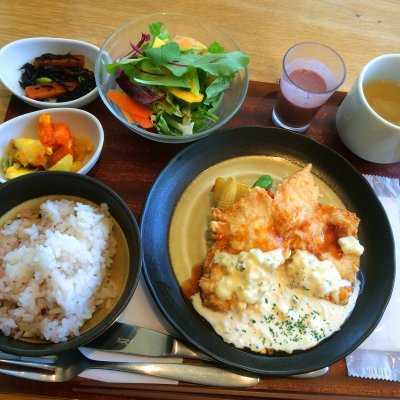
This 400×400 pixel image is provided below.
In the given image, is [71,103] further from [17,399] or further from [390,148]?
[390,148]

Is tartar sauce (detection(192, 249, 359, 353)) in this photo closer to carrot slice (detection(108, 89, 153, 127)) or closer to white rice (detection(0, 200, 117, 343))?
white rice (detection(0, 200, 117, 343))

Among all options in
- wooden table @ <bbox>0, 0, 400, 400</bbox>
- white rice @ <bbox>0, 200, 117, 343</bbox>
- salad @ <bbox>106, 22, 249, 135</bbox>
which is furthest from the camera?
wooden table @ <bbox>0, 0, 400, 400</bbox>

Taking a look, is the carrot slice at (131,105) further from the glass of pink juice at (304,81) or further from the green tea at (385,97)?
the green tea at (385,97)

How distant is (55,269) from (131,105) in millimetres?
820

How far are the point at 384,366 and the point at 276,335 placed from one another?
0.48 m

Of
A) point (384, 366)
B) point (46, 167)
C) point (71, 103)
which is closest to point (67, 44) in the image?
point (71, 103)

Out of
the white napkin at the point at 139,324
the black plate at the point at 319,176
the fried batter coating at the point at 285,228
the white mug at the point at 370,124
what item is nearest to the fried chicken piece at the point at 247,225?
the fried batter coating at the point at 285,228

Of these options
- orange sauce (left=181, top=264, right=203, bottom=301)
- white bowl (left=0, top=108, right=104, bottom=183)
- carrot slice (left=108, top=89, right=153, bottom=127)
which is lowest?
orange sauce (left=181, top=264, right=203, bottom=301)

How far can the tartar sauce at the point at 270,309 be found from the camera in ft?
4.98

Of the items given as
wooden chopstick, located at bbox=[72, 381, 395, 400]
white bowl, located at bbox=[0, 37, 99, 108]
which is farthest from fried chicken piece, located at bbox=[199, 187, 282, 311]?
white bowl, located at bbox=[0, 37, 99, 108]

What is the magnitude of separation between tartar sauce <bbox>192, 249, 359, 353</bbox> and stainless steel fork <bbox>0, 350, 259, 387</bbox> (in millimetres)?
121

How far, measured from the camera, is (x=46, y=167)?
1.77m

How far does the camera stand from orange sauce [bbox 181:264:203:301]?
1.61m

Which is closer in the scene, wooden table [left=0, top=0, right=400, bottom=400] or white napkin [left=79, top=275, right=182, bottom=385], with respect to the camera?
white napkin [left=79, top=275, right=182, bottom=385]
